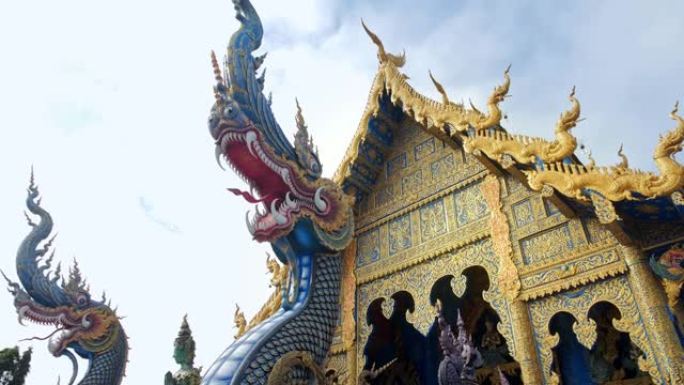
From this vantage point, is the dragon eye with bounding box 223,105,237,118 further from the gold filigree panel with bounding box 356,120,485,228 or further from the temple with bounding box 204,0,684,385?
the gold filigree panel with bounding box 356,120,485,228

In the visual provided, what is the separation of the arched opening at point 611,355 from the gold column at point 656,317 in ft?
4.01

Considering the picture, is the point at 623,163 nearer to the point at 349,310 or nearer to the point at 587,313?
the point at 587,313

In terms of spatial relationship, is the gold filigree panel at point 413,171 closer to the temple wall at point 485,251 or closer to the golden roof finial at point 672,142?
the temple wall at point 485,251

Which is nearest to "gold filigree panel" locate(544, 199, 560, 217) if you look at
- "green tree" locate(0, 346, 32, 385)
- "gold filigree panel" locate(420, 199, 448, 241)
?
"gold filigree panel" locate(420, 199, 448, 241)

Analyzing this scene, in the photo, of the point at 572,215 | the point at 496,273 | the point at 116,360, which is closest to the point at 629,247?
the point at 572,215

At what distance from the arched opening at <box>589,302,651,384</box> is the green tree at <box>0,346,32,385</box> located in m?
14.0

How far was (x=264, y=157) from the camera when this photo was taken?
378cm

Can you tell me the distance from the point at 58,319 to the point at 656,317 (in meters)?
7.71

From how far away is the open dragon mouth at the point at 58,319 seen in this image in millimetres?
6883

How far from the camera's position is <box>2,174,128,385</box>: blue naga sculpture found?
22.6 feet

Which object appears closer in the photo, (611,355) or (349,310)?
(611,355)

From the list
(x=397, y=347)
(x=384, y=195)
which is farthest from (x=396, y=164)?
(x=397, y=347)

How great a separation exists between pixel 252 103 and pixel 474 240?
10.6 feet

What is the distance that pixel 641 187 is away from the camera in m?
3.79
